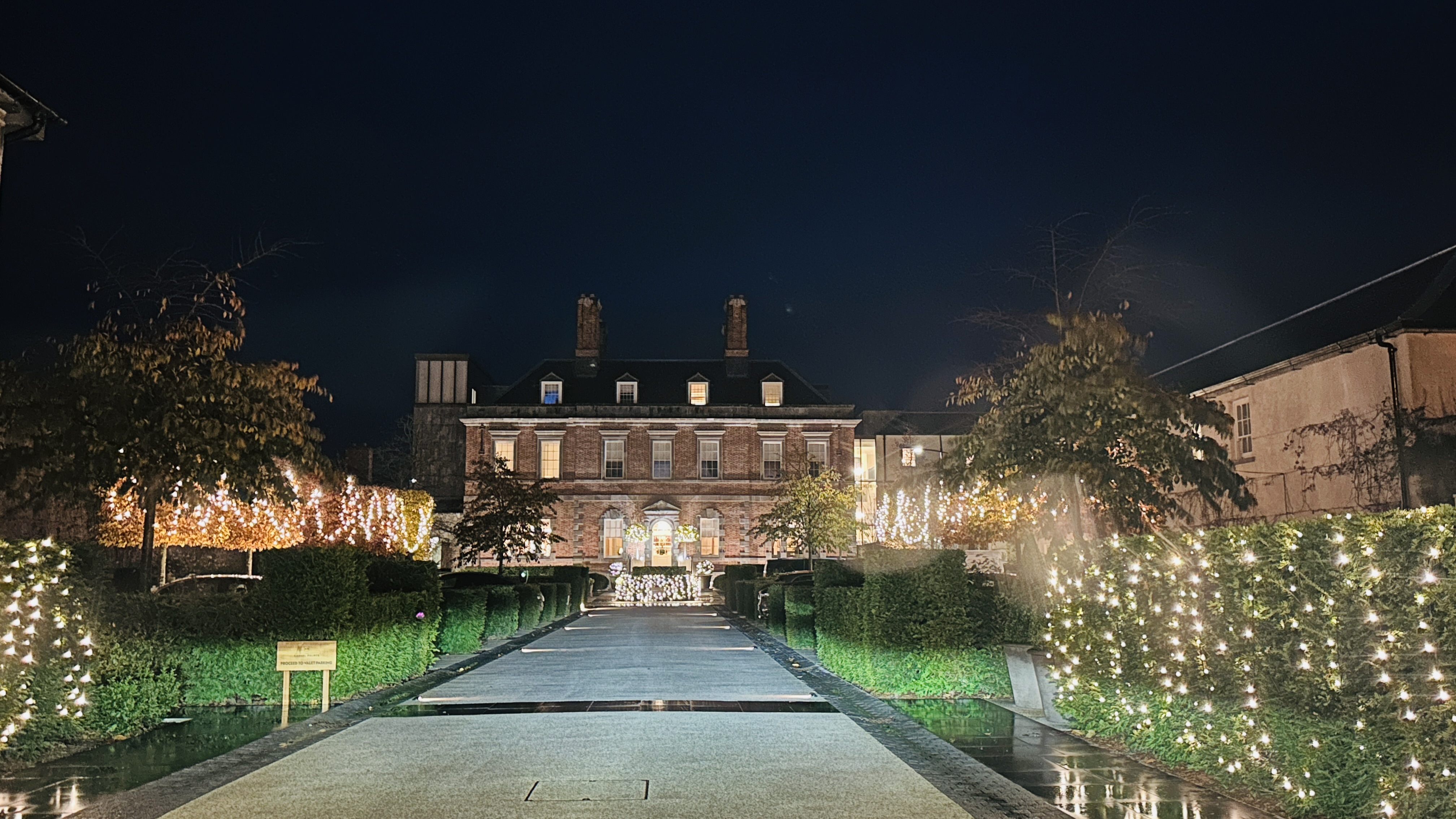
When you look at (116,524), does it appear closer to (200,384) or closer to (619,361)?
(200,384)

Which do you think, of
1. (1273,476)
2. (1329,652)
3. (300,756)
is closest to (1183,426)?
(1329,652)

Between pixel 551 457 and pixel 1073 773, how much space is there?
52.8 meters

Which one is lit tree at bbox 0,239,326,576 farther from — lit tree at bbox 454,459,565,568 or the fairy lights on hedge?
lit tree at bbox 454,459,565,568

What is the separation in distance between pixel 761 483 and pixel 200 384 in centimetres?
4558

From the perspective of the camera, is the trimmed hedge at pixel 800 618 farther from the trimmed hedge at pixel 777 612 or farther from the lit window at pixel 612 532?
the lit window at pixel 612 532

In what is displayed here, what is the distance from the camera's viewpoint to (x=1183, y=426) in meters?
13.3

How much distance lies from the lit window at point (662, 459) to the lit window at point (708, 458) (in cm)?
149

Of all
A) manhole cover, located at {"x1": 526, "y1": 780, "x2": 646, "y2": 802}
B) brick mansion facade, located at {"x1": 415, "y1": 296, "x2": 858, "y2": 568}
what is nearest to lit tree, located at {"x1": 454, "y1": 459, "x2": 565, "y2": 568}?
brick mansion facade, located at {"x1": 415, "y1": 296, "x2": 858, "y2": 568}

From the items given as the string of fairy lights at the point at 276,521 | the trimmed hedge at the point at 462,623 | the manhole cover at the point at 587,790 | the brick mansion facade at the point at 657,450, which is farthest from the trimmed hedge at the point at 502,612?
the brick mansion facade at the point at 657,450

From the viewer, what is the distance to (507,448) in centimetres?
5894

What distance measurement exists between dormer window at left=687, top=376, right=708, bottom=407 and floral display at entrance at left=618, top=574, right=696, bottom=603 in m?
17.7

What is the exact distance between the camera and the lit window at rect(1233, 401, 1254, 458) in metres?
27.5

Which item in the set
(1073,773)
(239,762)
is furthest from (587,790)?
(1073,773)

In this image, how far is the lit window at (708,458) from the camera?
5928 cm
